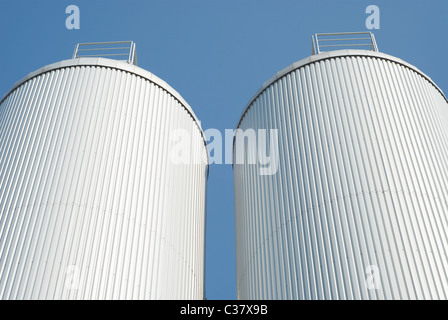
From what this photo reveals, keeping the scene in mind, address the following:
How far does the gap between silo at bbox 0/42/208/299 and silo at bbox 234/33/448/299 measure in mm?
2174

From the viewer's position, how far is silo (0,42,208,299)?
13781 millimetres

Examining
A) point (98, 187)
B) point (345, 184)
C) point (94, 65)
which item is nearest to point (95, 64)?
point (94, 65)

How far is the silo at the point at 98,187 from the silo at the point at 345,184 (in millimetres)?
2174

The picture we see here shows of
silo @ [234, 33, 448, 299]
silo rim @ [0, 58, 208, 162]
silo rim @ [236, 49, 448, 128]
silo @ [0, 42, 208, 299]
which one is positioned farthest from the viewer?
silo rim @ [0, 58, 208, 162]

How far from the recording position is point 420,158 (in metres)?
15.6

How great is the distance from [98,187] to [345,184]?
21.5 feet

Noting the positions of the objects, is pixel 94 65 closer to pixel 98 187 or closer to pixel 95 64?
pixel 95 64

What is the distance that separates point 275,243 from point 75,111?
7.05m

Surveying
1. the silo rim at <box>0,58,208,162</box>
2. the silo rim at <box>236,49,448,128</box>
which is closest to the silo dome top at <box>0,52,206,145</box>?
the silo rim at <box>0,58,208,162</box>

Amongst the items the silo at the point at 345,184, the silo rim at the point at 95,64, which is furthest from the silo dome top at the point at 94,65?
the silo at the point at 345,184

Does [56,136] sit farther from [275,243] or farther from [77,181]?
[275,243]

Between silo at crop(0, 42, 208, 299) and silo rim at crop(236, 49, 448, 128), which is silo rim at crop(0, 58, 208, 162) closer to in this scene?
silo at crop(0, 42, 208, 299)

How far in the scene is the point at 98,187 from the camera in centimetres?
1539
